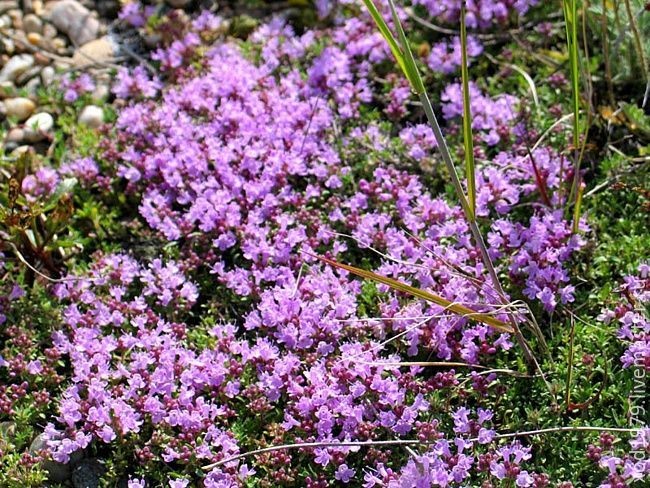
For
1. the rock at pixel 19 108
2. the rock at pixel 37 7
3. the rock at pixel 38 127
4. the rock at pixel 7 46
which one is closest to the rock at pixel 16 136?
the rock at pixel 38 127

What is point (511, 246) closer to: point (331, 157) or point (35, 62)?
point (331, 157)

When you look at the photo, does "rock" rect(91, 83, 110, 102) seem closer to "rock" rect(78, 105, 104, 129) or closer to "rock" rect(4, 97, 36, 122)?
"rock" rect(78, 105, 104, 129)

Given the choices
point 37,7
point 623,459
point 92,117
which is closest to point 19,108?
point 92,117

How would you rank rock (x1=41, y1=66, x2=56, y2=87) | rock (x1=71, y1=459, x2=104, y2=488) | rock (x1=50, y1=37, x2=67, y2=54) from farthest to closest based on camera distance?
rock (x1=50, y1=37, x2=67, y2=54)
rock (x1=41, y1=66, x2=56, y2=87)
rock (x1=71, y1=459, x2=104, y2=488)

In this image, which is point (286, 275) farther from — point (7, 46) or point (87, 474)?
point (7, 46)

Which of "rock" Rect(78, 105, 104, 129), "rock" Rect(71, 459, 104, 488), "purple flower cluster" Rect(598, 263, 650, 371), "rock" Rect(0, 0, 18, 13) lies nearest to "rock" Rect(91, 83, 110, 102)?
"rock" Rect(78, 105, 104, 129)

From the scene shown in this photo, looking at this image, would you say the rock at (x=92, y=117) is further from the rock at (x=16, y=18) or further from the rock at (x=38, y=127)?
the rock at (x=16, y=18)
